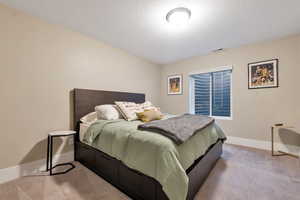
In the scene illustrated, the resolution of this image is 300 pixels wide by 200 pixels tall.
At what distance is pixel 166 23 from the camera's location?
224 centimetres

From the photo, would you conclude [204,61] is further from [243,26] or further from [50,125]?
[50,125]

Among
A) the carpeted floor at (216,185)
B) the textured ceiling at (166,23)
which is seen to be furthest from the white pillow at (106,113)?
the textured ceiling at (166,23)

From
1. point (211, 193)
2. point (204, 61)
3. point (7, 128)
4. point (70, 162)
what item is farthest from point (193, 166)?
point (204, 61)

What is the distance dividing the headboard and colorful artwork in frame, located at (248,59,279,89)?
3.02 meters

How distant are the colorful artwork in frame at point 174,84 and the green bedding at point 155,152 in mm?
2499

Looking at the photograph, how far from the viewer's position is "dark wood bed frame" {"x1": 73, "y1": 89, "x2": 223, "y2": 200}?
1301 millimetres

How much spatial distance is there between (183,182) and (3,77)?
2534mm

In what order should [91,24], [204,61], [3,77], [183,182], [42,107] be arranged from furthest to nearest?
1. [204,61]
2. [91,24]
3. [42,107]
4. [3,77]
5. [183,182]

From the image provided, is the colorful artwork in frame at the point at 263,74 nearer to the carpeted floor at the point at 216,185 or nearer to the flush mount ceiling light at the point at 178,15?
the carpeted floor at the point at 216,185

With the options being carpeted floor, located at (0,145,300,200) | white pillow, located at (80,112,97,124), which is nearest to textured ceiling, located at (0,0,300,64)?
white pillow, located at (80,112,97,124)

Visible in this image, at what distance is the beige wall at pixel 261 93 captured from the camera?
2.64 m

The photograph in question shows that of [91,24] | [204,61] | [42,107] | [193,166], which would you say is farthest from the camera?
[204,61]

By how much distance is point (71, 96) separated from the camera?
2420 millimetres

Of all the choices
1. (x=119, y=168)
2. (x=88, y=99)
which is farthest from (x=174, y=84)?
(x=119, y=168)
